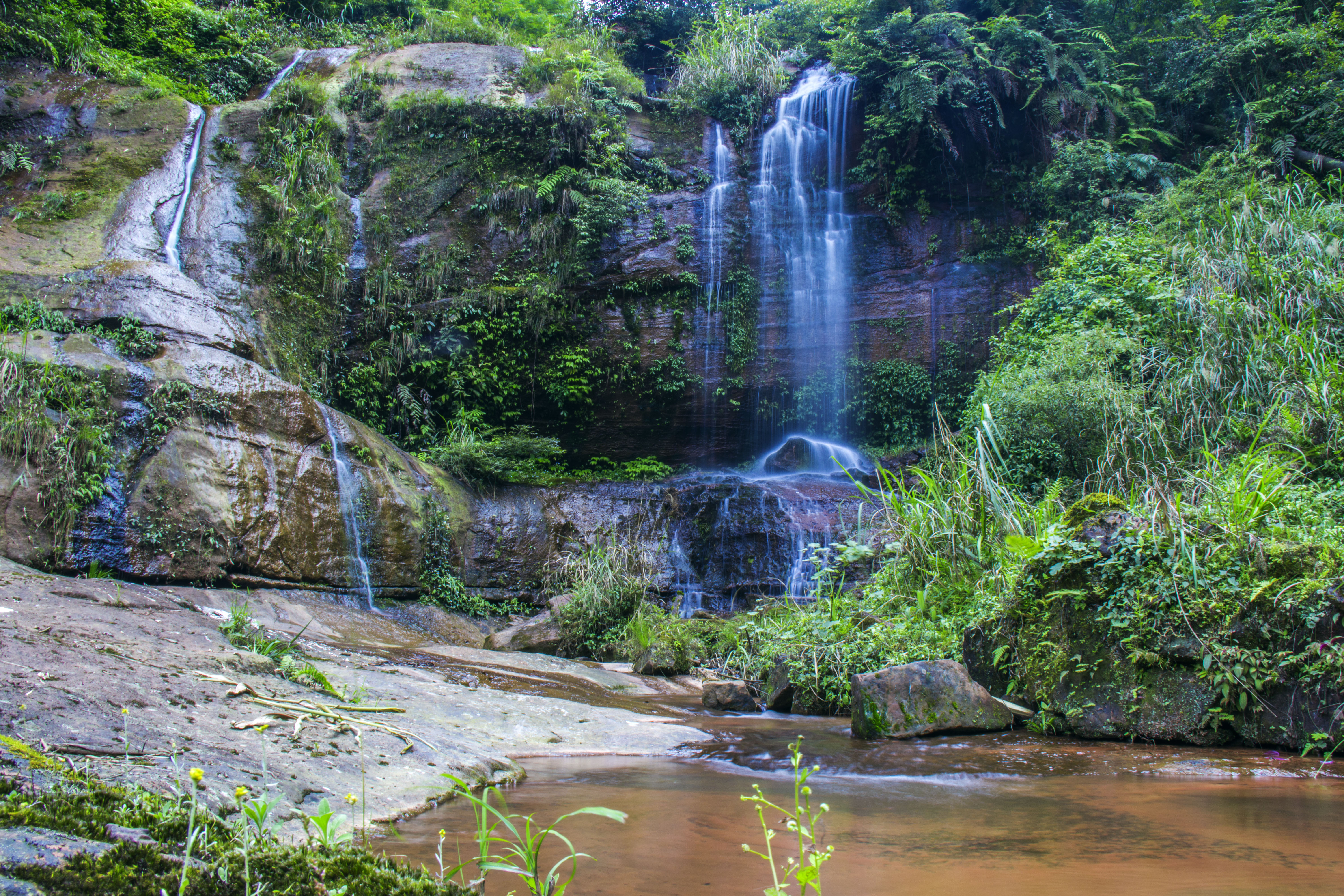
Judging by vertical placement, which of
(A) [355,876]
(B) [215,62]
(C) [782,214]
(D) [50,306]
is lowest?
(A) [355,876]

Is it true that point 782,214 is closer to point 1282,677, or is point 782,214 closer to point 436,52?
point 436,52

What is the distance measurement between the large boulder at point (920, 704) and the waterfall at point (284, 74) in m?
15.4

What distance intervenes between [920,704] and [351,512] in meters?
6.97

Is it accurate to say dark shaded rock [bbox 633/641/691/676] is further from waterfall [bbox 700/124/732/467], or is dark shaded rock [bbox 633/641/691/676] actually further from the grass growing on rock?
waterfall [bbox 700/124/732/467]

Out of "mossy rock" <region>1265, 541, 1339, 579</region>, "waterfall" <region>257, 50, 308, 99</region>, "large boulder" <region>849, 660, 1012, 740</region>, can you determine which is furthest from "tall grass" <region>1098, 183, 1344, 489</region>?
"waterfall" <region>257, 50, 308, 99</region>

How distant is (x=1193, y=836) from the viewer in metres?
2.21

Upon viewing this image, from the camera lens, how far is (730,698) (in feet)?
17.6

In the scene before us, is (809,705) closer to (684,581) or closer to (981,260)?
(684,581)

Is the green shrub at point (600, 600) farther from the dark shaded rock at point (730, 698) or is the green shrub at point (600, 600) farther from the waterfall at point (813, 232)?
the waterfall at point (813, 232)

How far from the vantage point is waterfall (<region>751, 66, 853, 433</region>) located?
1419 centimetres

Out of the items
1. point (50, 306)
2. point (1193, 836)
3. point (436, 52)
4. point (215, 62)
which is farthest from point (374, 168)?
point (1193, 836)

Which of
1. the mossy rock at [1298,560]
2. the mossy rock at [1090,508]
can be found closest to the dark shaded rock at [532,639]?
the mossy rock at [1090,508]

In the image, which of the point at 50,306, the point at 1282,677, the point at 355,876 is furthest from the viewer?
the point at 50,306

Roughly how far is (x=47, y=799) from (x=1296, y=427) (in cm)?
828
